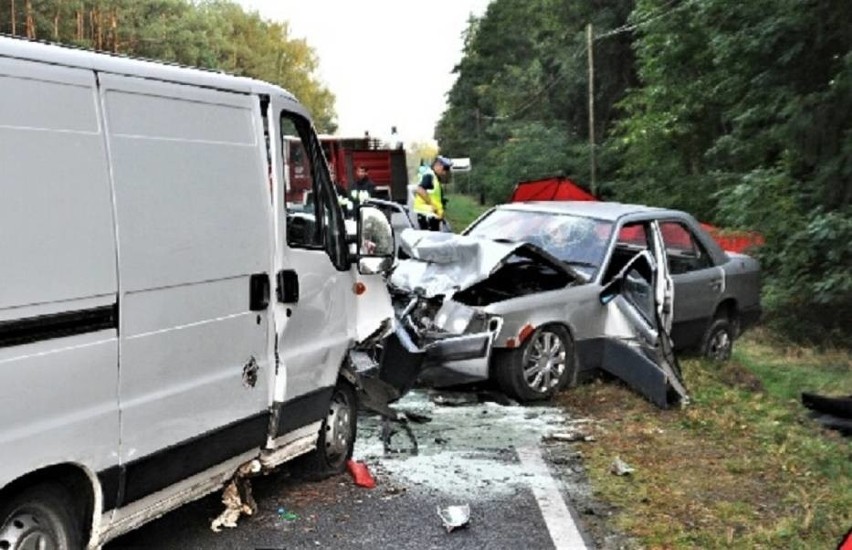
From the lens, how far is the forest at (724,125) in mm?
13094

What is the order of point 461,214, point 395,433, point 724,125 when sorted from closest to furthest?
point 395,433
point 724,125
point 461,214

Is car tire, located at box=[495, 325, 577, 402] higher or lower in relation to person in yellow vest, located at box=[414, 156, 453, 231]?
lower

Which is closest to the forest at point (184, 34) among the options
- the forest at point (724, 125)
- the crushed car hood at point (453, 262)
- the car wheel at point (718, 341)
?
the forest at point (724, 125)

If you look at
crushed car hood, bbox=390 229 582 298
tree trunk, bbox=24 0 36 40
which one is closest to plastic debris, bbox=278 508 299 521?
crushed car hood, bbox=390 229 582 298

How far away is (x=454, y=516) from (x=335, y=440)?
3.31 ft

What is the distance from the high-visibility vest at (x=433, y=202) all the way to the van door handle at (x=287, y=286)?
10.8 metres

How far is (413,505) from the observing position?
5.51 m

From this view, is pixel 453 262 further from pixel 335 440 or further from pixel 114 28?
pixel 114 28

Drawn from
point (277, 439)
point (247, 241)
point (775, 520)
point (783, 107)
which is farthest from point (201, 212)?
point (783, 107)

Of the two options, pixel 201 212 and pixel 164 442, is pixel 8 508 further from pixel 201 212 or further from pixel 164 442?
pixel 201 212

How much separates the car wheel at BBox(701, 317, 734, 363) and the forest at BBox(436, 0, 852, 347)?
2269 millimetres

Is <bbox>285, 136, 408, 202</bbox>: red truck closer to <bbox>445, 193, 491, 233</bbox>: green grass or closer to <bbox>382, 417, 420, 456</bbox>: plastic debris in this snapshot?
<bbox>445, 193, 491, 233</bbox>: green grass

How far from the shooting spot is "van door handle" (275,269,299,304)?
496 cm

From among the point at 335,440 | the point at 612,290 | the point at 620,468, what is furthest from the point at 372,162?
the point at 335,440
